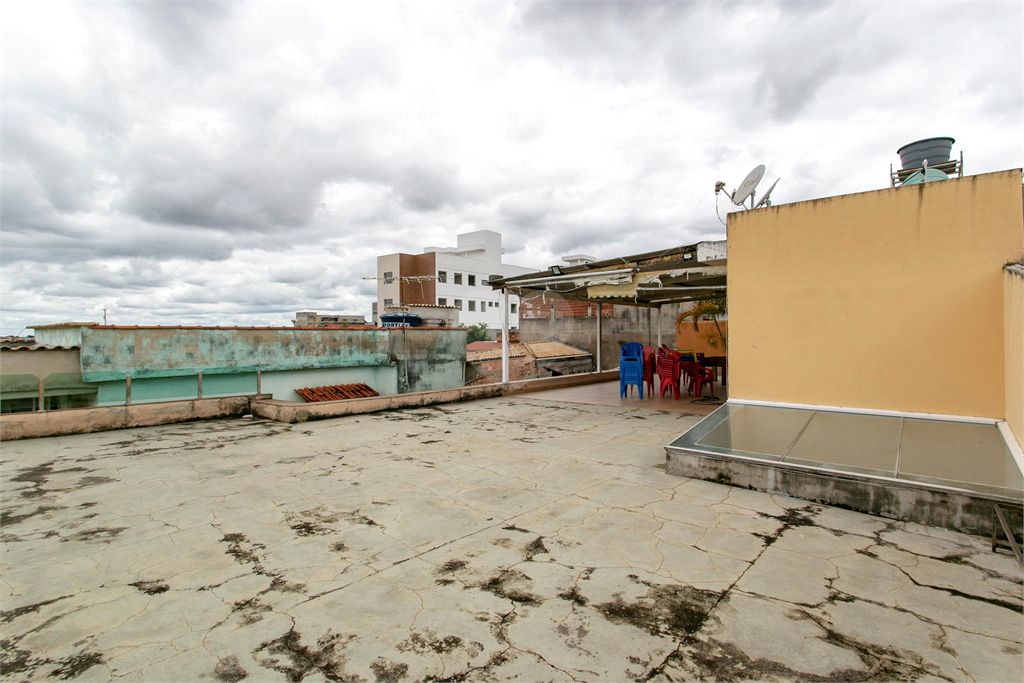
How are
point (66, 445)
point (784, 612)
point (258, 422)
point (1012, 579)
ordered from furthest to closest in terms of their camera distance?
point (258, 422) < point (66, 445) < point (1012, 579) < point (784, 612)

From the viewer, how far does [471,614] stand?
208cm

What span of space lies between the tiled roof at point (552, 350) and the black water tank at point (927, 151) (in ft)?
32.2

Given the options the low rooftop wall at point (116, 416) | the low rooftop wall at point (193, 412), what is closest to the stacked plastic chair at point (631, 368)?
the low rooftop wall at point (193, 412)

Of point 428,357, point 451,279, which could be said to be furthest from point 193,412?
point 451,279

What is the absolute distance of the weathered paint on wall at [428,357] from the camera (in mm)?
13305

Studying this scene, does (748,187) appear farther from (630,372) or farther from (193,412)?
(193,412)

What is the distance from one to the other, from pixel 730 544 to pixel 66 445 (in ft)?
23.3

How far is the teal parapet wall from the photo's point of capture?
852cm

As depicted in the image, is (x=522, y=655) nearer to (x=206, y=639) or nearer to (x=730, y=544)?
(x=206, y=639)

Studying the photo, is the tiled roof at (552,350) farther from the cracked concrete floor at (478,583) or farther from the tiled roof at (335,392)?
the cracked concrete floor at (478,583)

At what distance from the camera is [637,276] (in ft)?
24.9

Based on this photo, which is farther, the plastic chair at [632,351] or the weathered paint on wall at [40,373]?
the plastic chair at [632,351]

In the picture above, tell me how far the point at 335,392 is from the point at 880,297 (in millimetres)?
11052

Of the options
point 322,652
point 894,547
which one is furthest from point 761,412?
point 322,652
